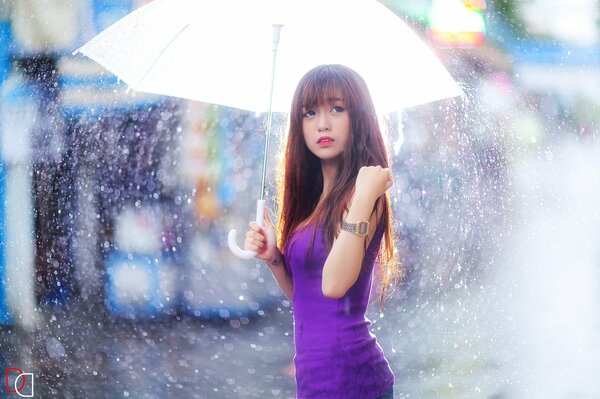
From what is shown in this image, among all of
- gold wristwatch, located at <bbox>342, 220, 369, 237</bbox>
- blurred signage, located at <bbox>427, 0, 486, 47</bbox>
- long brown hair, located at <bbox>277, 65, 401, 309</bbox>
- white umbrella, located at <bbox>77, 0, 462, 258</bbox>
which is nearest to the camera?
gold wristwatch, located at <bbox>342, 220, 369, 237</bbox>

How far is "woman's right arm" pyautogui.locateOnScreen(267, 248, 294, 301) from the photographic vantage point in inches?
66.6

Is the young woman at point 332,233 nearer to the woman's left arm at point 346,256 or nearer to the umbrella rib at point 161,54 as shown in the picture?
the woman's left arm at point 346,256

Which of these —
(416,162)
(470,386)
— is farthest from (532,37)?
(470,386)

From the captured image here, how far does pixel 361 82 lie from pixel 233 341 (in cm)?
330

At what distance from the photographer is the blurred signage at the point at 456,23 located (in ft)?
13.7

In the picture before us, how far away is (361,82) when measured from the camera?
5.43 feet

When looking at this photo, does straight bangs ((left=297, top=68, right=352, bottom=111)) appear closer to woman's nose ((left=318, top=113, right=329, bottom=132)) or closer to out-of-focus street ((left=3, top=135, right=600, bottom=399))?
woman's nose ((left=318, top=113, right=329, bottom=132))

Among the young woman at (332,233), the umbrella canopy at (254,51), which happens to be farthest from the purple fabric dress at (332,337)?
the umbrella canopy at (254,51)

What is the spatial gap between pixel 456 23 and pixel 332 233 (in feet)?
9.88

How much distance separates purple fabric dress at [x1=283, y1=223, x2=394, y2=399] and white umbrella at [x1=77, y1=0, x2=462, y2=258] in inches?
21.8

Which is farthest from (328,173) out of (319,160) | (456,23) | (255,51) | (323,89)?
(456,23)

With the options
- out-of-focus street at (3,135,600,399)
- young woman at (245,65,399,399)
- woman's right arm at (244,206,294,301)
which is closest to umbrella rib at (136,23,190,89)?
young woman at (245,65,399,399)

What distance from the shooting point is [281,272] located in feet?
5.67

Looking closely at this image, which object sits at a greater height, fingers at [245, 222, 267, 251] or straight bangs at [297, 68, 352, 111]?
straight bangs at [297, 68, 352, 111]
